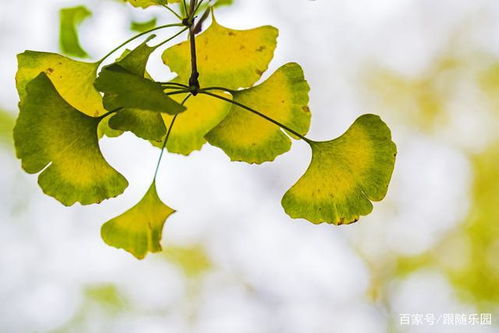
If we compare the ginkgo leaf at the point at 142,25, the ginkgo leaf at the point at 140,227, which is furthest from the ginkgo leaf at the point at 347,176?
the ginkgo leaf at the point at 142,25

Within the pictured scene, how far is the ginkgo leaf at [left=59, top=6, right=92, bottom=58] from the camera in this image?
1.08 meters

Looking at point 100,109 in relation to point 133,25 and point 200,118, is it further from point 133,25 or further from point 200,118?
point 133,25

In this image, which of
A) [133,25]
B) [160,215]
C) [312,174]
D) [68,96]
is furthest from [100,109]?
[133,25]

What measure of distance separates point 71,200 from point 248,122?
0.74ft

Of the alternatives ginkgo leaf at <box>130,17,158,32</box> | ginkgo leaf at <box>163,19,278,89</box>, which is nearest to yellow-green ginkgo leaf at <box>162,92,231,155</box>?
ginkgo leaf at <box>163,19,278,89</box>

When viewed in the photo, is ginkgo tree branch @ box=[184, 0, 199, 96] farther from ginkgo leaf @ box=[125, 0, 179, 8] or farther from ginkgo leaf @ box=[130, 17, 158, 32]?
ginkgo leaf @ box=[130, 17, 158, 32]

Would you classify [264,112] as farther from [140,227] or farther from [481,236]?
[481,236]

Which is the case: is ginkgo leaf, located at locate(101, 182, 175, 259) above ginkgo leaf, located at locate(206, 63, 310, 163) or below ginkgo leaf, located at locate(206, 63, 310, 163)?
below

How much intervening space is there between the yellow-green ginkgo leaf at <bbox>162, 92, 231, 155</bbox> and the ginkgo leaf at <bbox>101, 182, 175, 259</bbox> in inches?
4.1

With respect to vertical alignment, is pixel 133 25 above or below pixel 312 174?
above

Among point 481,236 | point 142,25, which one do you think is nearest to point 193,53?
point 142,25

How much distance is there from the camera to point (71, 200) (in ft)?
1.93

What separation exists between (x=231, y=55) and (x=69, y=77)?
0.65 ft

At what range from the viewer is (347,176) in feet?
2.08
